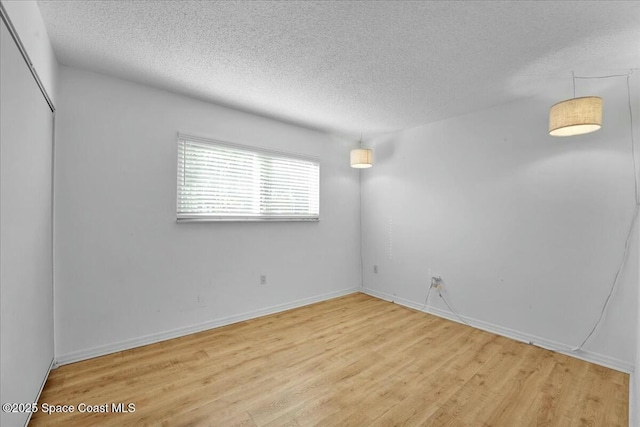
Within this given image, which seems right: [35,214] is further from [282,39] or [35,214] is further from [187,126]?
[282,39]

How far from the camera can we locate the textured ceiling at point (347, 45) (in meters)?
1.73

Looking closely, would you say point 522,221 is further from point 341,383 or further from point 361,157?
point 341,383

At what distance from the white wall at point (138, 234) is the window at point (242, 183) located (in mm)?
117

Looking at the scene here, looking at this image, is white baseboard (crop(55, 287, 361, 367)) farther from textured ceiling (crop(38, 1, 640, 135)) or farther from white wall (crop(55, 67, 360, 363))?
textured ceiling (crop(38, 1, 640, 135))

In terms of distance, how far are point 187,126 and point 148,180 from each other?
73 cm

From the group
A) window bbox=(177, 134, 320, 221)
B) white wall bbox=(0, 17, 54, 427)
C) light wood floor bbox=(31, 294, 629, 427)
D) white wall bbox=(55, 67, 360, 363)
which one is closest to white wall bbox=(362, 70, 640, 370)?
light wood floor bbox=(31, 294, 629, 427)

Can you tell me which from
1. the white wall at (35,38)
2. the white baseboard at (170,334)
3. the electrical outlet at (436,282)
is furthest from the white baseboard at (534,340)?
the white wall at (35,38)

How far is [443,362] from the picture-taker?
2.44m

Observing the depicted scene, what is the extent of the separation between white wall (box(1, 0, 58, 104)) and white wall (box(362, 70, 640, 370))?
3.94m

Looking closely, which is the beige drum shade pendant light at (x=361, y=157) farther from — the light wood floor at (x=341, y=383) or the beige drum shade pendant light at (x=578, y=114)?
the light wood floor at (x=341, y=383)

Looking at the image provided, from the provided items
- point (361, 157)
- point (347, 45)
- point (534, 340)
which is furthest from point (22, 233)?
point (534, 340)

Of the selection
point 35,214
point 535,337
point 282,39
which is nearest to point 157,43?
point 282,39

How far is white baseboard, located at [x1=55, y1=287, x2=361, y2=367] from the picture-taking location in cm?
240

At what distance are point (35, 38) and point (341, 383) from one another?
10.4 feet
